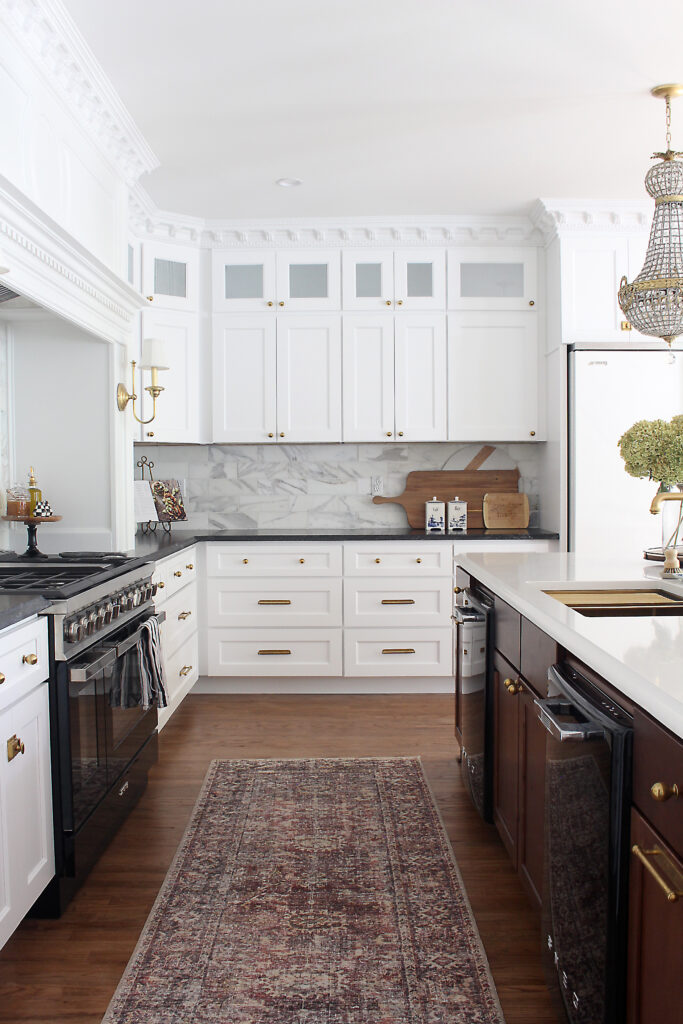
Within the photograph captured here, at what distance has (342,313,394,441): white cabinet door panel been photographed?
4.57 metres

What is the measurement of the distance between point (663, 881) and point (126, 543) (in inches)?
109

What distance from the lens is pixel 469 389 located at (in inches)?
181

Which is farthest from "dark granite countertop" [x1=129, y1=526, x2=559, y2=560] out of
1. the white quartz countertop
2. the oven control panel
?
the white quartz countertop

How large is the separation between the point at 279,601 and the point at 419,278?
207 centimetres

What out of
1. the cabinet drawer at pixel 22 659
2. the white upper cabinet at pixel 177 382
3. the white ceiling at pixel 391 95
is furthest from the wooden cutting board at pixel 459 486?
the cabinet drawer at pixel 22 659

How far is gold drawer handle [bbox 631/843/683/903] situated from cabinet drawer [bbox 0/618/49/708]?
1.39 meters

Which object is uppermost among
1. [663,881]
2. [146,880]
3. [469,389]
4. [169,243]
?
[169,243]

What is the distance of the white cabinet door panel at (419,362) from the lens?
457 cm

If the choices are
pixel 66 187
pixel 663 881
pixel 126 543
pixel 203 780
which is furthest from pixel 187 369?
pixel 663 881

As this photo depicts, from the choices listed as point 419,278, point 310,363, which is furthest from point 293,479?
point 419,278

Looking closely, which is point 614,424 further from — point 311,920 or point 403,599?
point 311,920

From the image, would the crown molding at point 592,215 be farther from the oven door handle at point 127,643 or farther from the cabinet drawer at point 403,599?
the oven door handle at point 127,643

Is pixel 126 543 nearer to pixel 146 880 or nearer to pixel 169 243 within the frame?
pixel 146 880

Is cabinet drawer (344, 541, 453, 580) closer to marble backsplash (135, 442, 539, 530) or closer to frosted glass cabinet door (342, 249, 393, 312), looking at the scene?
marble backsplash (135, 442, 539, 530)
